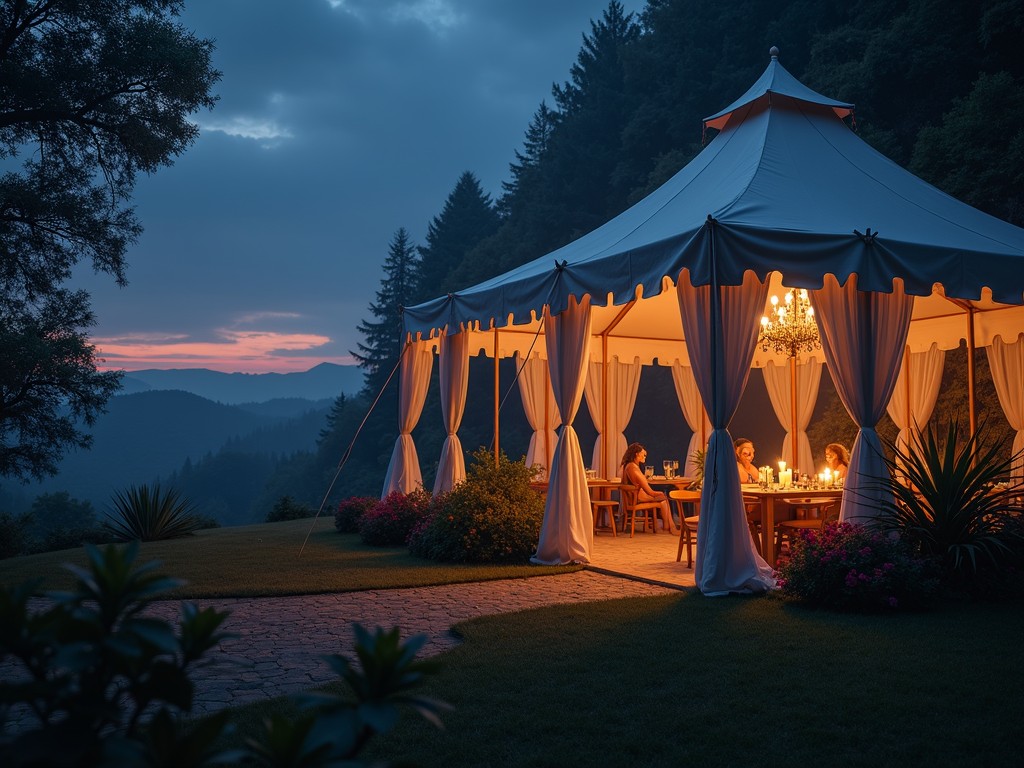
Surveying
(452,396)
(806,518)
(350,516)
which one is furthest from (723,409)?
A: (350,516)

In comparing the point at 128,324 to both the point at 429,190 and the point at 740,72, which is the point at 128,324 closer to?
the point at 740,72

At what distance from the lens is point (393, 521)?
1106 cm

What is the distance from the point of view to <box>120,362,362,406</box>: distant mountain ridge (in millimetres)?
72688

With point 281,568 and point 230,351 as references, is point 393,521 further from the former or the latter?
point 230,351

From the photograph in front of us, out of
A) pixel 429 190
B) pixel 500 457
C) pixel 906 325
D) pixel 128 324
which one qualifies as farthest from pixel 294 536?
pixel 429 190

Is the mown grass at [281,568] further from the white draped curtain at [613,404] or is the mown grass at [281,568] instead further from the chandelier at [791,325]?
the white draped curtain at [613,404]

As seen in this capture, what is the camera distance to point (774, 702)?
4125 millimetres

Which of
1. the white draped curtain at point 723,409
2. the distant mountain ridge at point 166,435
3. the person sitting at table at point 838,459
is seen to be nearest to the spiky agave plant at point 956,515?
the white draped curtain at point 723,409

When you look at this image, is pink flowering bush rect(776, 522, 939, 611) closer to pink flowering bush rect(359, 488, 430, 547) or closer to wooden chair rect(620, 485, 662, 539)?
wooden chair rect(620, 485, 662, 539)

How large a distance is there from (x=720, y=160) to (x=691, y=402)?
22.1 ft

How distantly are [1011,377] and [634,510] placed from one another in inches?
203

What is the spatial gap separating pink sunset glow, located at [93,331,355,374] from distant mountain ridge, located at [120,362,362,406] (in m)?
32.0

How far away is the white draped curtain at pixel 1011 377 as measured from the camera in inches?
423

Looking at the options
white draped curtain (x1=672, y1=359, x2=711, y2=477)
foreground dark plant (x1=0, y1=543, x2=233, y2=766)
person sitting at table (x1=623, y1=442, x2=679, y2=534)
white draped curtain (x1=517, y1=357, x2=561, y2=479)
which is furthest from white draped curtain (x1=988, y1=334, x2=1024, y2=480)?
foreground dark plant (x1=0, y1=543, x2=233, y2=766)
